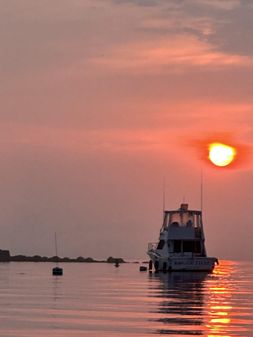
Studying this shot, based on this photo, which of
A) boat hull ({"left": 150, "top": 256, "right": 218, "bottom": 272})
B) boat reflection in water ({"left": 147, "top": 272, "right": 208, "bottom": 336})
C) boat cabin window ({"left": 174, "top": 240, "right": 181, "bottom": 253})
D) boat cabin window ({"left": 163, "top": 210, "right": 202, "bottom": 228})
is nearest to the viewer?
boat reflection in water ({"left": 147, "top": 272, "right": 208, "bottom": 336})

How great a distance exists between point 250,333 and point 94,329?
6905 mm

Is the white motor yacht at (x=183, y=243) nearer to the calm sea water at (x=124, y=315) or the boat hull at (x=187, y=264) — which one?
the boat hull at (x=187, y=264)

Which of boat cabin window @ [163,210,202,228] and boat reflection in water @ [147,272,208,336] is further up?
boat cabin window @ [163,210,202,228]

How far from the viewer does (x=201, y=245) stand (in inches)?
5320

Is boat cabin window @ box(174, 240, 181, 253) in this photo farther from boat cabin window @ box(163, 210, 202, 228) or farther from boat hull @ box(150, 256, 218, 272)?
boat cabin window @ box(163, 210, 202, 228)

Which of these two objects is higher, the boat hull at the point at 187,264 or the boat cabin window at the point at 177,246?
the boat cabin window at the point at 177,246

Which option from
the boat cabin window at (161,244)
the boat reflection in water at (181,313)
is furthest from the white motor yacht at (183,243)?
the boat reflection in water at (181,313)

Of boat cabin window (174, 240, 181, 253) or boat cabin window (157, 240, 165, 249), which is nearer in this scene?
boat cabin window (174, 240, 181, 253)

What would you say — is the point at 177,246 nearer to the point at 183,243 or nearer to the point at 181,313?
the point at 183,243

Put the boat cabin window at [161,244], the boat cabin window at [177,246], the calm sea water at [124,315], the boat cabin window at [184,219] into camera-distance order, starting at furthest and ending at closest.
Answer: the boat cabin window at [161,244] < the boat cabin window at [184,219] < the boat cabin window at [177,246] < the calm sea water at [124,315]

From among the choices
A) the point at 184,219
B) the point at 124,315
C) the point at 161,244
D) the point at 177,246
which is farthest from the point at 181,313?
the point at 161,244

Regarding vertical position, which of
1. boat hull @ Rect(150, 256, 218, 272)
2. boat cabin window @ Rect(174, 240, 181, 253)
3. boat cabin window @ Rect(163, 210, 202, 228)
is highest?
boat cabin window @ Rect(163, 210, 202, 228)

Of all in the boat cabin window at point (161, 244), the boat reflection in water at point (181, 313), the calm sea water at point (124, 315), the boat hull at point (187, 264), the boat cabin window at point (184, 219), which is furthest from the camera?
the boat cabin window at point (161, 244)

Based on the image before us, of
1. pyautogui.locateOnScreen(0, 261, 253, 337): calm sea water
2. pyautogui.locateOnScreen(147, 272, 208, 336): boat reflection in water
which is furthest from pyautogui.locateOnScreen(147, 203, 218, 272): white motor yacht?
pyautogui.locateOnScreen(0, 261, 253, 337): calm sea water
